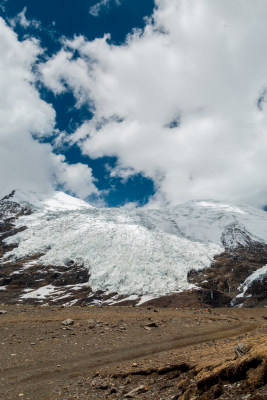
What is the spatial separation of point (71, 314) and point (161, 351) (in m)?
9.60

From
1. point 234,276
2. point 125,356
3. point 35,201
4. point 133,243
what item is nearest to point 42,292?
point 133,243

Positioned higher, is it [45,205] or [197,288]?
[45,205]

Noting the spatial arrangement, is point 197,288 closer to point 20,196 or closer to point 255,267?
point 255,267

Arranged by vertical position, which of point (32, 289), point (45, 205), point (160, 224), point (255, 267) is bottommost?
point (32, 289)

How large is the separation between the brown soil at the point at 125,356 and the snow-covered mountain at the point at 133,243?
64.2 metres

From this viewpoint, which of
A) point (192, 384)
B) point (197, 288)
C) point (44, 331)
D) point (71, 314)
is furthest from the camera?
point (197, 288)

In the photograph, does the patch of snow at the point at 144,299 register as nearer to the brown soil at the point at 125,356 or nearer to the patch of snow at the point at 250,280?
the patch of snow at the point at 250,280

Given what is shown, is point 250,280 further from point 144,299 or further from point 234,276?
point 144,299

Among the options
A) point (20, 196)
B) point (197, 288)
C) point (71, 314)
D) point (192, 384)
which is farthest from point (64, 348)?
point (20, 196)

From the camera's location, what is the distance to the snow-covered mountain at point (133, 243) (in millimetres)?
92000

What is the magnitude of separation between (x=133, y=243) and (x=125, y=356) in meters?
93.1

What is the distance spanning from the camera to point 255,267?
101m

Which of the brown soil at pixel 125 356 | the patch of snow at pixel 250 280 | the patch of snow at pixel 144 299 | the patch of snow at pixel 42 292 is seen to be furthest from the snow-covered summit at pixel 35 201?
the brown soil at pixel 125 356

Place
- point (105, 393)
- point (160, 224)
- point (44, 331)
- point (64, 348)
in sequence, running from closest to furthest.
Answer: point (105, 393)
point (64, 348)
point (44, 331)
point (160, 224)
